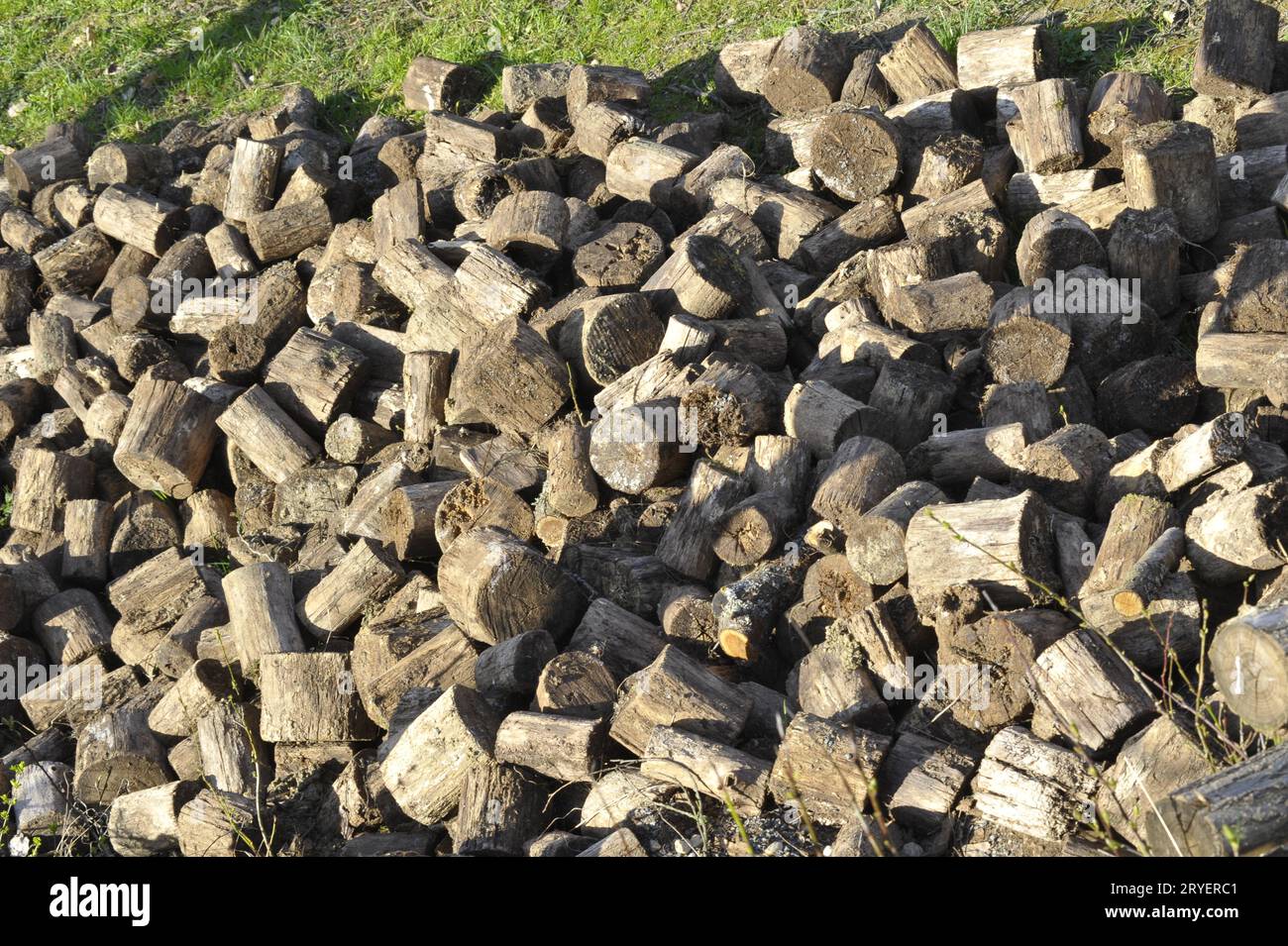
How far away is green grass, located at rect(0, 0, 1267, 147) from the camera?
24.8ft

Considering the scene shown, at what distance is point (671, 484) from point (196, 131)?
6145 mm

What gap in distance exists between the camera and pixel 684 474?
5199 mm

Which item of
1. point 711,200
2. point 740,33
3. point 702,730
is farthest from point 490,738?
point 740,33

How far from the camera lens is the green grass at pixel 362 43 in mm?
7559

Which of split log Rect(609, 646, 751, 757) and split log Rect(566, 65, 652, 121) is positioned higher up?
split log Rect(566, 65, 652, 121)

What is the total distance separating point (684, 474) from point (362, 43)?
6415mm

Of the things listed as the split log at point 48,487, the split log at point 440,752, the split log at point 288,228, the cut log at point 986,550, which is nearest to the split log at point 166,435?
the split log at point 48,487

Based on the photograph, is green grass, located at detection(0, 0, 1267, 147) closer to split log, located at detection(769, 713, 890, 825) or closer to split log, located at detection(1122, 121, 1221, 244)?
split log, located at detection(1122, 121, 1221, 244)

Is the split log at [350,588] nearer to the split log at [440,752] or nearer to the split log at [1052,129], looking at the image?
the split log at [440,752]

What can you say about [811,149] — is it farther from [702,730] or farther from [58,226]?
[58,226]

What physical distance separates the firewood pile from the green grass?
0.57 metres

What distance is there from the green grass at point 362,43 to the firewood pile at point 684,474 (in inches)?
22.5

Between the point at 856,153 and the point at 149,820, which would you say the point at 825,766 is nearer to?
the point at 149,820

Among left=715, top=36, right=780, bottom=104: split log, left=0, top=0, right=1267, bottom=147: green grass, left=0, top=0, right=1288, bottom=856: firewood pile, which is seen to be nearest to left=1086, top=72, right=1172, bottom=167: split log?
left=0, top=0, right=1288, bottom=856: firewood pile
